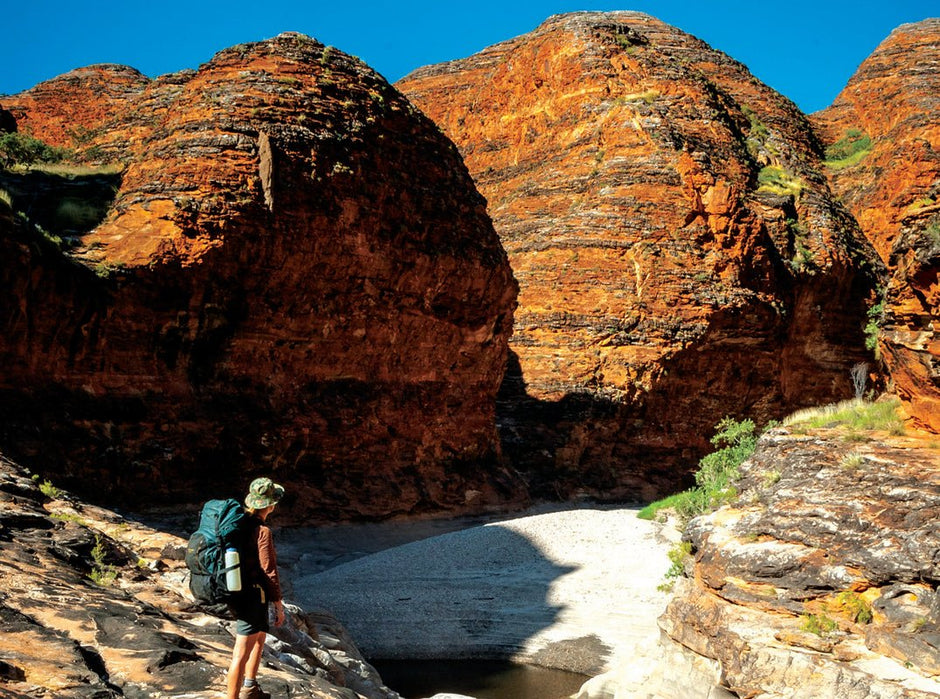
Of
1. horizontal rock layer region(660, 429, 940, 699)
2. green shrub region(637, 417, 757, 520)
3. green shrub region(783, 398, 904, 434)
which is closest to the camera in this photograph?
horizontal rock layer region(660, 429, 940, 699)

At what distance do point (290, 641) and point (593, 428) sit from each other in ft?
81.2

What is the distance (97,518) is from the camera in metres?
12.7

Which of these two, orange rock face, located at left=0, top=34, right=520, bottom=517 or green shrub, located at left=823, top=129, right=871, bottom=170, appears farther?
green shrub, located at left=823, top=129, right=871, bottom=170

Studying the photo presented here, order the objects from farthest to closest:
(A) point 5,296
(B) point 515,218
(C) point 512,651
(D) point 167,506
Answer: (B) point 515,218 → (D) point 167,506 → (A) point 5,296 → (C) point 512,651

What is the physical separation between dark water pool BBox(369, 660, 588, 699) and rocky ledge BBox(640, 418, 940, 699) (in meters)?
4.00

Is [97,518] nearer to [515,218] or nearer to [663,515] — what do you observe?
[663,515]

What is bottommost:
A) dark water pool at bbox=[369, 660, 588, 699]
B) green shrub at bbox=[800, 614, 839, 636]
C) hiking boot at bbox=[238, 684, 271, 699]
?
dark water pool at bbox=[369, 660, 588, 699]

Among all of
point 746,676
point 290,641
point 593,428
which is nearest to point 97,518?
point 290,641

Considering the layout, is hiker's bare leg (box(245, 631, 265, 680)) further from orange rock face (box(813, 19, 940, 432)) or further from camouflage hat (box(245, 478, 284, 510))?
orange rock face (box(813, 19, 940, 432))

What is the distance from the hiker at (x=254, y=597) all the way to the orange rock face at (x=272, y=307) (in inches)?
527

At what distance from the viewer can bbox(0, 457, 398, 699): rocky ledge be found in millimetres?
7012

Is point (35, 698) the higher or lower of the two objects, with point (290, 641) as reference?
higher

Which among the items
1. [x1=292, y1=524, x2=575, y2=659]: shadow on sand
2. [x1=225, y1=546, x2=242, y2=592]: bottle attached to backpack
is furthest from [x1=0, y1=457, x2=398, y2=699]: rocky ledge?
[x1=292, y1=524, x2=575, y2=659]: shadow on sand

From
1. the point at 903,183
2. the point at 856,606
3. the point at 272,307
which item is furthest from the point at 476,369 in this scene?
the point at 903,183
